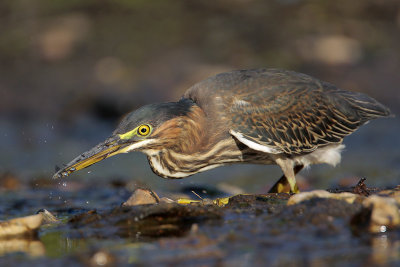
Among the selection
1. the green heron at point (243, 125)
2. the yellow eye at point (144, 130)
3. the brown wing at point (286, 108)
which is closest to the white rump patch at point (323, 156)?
the green heron at point (243, 125)

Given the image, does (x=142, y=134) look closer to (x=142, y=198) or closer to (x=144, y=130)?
(x=144, y=130)

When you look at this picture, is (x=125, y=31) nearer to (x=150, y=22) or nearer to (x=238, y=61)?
(x=150, y=22)

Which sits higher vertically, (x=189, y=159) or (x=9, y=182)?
(x=9, y=182)

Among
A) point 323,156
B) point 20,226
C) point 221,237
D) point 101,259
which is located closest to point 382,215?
point 221,237

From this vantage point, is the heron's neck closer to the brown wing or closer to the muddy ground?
the brown wing

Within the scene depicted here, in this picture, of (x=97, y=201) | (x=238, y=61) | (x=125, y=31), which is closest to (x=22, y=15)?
(x=125, y=31)

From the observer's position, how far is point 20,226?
4840 millimetres

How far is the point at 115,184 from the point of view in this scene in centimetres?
884

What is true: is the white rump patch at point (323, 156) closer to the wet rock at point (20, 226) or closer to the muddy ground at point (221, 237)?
the muddy ground at point (221, 237)

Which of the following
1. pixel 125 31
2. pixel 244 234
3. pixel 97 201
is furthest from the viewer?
pixel 125 31

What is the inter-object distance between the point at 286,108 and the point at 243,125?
23.9 inches

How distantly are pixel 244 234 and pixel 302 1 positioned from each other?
37.7 ft

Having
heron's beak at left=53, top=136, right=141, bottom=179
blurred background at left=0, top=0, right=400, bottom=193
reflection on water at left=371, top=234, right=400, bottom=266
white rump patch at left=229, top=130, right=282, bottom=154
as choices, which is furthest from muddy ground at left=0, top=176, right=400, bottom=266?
blurred background at left=0, top=0, right=400, bottom=193

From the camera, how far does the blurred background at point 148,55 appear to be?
12258mm
